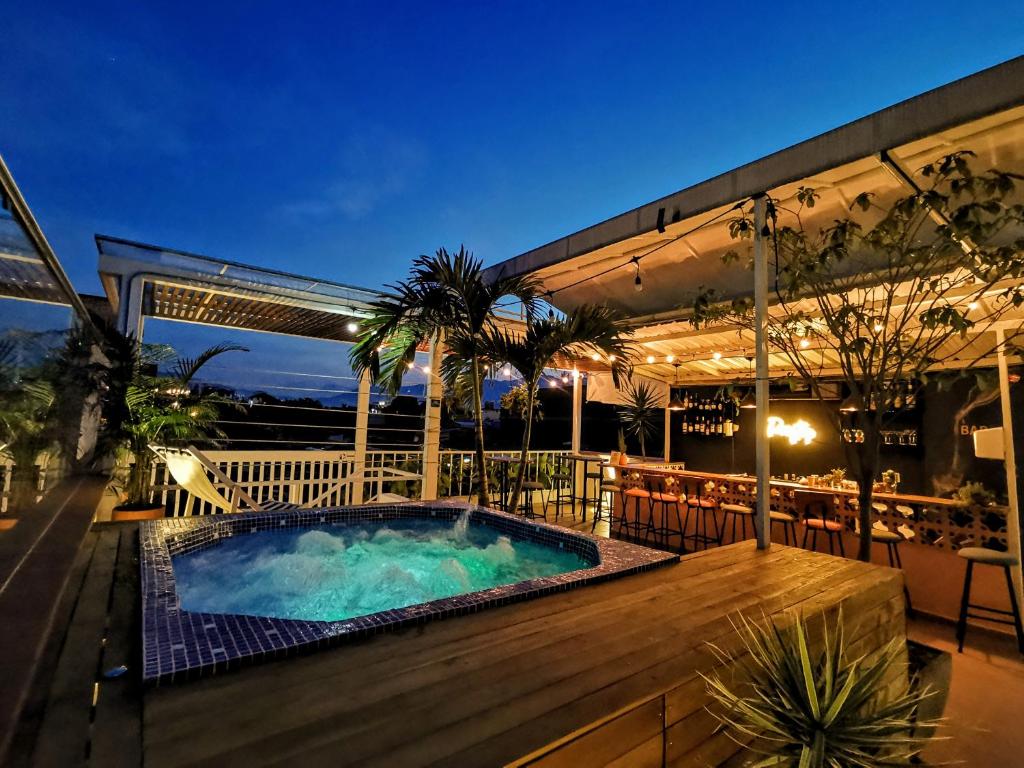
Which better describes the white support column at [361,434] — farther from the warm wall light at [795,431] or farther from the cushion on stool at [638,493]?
the warm wall light at [795,431]

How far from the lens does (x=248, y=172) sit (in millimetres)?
35969

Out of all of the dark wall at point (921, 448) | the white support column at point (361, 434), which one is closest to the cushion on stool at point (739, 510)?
the dark wall at point (921, 448)

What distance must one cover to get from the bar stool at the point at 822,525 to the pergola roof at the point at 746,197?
2250 mm

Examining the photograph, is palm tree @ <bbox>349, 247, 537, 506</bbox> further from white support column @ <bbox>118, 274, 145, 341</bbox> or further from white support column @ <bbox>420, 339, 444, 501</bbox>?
white support column @ <bbox>118, 274, 145, 341</bbox>

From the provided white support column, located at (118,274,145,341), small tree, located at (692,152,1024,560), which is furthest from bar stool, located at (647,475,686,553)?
white support column, located at (118,274,145,341)

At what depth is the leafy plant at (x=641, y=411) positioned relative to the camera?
11023mm

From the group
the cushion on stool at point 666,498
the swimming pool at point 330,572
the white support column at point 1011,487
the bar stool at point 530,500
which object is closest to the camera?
the swimming pool at point 330,572

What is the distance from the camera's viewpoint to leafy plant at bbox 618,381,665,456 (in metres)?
11.0

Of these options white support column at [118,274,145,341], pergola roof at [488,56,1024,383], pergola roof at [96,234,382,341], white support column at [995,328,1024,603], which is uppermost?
pergola roof at [488,56,1024,383]

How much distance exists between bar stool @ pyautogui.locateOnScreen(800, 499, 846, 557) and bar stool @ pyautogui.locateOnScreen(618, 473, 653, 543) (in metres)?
1.73

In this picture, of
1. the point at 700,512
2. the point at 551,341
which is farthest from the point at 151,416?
the point at 700,512

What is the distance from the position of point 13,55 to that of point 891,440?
1687 cm

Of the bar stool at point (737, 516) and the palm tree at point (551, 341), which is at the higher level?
the palm tree at point (551, 341)

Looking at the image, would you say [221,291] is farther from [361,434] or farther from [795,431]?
[795,431]
